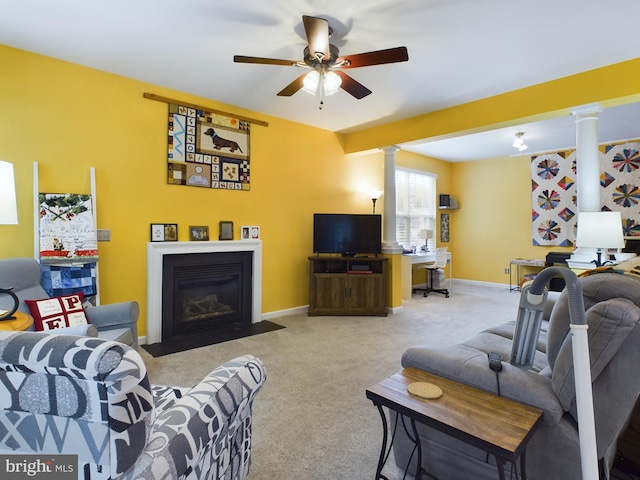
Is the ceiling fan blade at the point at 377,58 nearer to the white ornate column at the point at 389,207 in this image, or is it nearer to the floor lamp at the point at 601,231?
the floor lamp at the point at 601,231

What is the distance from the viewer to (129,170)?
11.1 ft

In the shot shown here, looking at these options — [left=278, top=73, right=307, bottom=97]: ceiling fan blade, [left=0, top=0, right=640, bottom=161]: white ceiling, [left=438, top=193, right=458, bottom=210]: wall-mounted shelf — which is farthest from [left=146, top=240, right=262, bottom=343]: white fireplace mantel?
[left=438, top=193, right=458, bottom=210]: wall-mounted shelf

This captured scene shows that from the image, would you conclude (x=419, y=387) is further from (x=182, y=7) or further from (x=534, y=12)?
(x=182, y=7)

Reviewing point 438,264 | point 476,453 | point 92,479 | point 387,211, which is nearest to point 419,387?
point 476,453

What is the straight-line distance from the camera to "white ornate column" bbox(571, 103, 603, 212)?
125 inches

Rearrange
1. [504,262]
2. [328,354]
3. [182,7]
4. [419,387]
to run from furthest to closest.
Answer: [504,262] → [328,354] → [182,7] → [419,387]

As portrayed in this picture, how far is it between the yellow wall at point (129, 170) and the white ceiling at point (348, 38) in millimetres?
279

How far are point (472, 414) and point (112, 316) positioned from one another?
8.40ft

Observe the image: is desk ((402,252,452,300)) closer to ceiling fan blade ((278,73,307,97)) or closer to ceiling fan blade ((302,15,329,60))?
ceiling fan blade ((278,73,307,97))

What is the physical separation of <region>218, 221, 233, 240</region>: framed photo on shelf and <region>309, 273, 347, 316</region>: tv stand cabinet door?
132 cm

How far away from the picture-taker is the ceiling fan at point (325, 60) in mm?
2121

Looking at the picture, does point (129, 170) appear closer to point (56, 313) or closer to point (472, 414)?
point (56, 313)

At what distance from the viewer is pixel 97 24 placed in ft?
8.05

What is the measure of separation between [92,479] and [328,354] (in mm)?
2648
